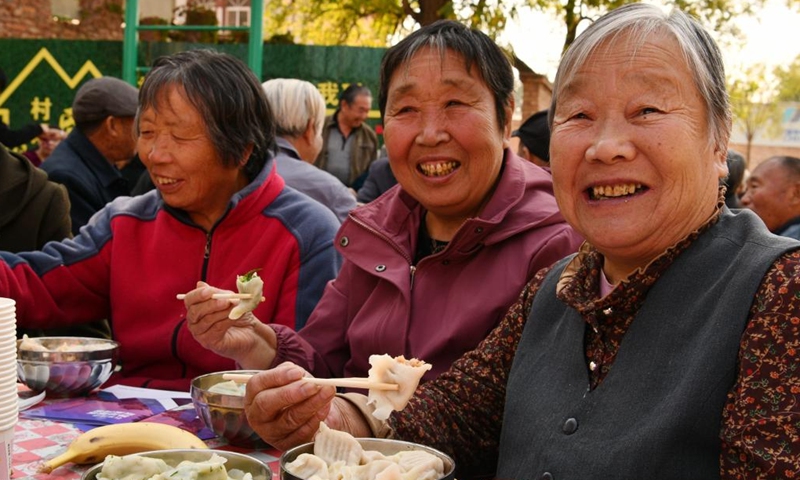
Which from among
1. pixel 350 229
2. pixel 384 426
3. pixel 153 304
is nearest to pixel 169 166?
pixel 153 304

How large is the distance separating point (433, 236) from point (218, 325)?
719mm

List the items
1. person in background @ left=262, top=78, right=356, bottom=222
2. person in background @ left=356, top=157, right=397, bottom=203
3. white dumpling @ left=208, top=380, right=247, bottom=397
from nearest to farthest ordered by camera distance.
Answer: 1. white dumpling @ left=208, top=380, right=247, bottom=397
2. person in background @ left=262, top=78, right=356, bottom=222
3. person in background @ left=356, top=157, right=397, bottom=203

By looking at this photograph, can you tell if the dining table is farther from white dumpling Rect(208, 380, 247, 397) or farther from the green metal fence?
the green metal fence

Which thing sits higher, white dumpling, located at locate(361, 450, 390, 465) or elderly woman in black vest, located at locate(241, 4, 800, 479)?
elderly woman in black vest, located at locate(241, 4, 800, 479)

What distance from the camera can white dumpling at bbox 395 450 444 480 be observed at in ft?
4.79

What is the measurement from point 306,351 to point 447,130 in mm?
788

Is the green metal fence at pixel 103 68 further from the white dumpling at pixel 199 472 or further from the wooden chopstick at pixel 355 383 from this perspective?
the white dumpling at pixel 199 472

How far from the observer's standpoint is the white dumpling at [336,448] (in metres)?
1.57

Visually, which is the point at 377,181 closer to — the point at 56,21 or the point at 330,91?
the point at 330,91

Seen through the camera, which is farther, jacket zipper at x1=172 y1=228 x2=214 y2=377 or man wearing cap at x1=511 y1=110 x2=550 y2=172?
man wearing cap at x1=511 y1=110 x2=550 y2=172

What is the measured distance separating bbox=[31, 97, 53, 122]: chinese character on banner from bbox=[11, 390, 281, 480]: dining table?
29.0 ft

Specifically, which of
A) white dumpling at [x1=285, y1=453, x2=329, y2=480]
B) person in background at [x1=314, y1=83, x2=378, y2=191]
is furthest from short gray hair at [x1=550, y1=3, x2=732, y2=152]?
person in background at [x1=314, y1=83, x2=378, y2=191]

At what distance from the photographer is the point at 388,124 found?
8.41 feet

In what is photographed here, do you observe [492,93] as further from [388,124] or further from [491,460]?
[491,460]
